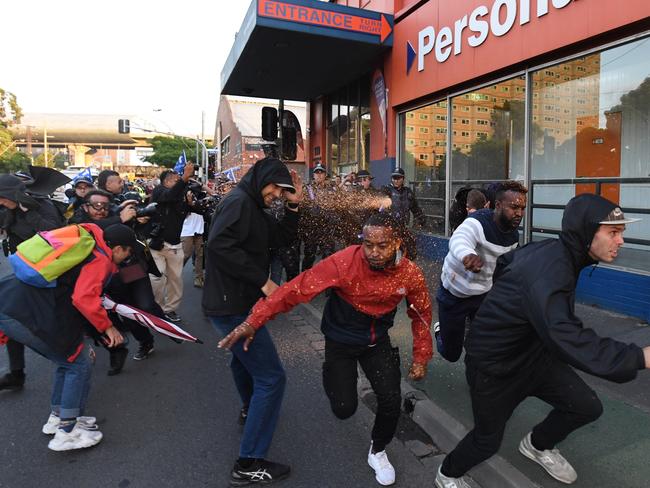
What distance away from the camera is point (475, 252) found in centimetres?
342

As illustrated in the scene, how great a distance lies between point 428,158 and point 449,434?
297 inches

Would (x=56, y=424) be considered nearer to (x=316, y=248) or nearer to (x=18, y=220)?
(x=18, y=220)

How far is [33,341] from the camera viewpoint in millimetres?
3098

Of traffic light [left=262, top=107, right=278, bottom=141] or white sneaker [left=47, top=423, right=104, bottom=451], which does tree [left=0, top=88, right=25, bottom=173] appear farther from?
white sneaker [left=47, top=423, right=104, bottom=451]

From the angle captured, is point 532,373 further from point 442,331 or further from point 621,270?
point 621,270

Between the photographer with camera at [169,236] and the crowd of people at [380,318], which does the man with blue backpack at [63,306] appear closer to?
the crowd of people at [380,318]

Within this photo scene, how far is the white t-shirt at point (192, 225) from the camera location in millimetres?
7266

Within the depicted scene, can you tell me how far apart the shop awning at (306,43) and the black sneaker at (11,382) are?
7.48 m

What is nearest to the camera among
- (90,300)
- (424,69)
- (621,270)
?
(90,300)

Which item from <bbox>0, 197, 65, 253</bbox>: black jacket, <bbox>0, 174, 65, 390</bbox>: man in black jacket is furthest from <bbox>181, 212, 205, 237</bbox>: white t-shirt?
<bbox>0, 197, 65, 253</bbox>: black jacket

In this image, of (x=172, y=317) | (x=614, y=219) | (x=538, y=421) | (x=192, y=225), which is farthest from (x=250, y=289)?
(x=192, y=225)

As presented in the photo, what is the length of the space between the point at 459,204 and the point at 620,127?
2.79 m

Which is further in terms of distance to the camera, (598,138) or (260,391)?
(598,138)

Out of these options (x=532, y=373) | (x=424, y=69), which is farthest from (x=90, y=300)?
(x=424, y=69)
